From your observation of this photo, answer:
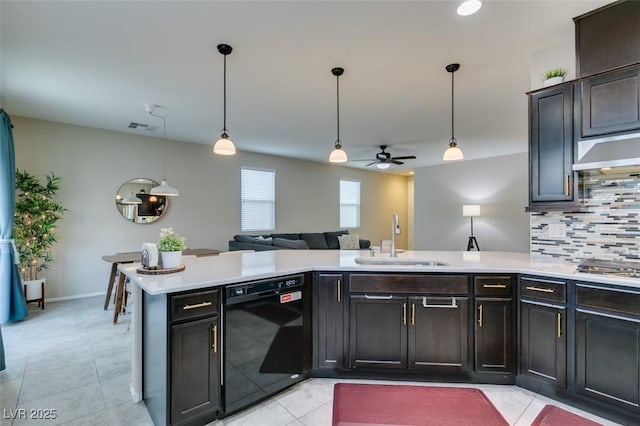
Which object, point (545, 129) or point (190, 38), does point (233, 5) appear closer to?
→ point (190, 38)

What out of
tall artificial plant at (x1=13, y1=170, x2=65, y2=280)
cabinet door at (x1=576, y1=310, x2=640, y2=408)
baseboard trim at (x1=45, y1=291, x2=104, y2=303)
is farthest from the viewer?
baseboard trim at (x1=45, y1=291, x2=104, y2=303)

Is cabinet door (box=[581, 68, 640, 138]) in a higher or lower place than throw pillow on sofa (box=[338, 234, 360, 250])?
higher

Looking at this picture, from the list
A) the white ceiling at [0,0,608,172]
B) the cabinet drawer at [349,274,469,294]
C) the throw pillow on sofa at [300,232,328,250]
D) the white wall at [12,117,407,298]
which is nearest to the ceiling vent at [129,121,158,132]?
the white ceiling at [0,0,608,172]

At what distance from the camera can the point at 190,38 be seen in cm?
245

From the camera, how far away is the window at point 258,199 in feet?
21.7

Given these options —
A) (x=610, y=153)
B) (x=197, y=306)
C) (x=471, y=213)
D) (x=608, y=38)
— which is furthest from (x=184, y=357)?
(x=471, y=213)

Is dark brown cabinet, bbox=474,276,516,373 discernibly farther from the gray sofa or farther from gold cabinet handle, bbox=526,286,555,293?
the gray sofa

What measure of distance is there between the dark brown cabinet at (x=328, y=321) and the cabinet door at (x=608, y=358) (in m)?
1.62

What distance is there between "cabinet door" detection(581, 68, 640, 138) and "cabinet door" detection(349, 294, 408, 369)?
189cm

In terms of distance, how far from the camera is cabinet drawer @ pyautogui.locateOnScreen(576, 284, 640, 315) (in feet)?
6.03

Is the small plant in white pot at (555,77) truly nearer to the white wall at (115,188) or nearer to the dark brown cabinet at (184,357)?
the dark brown cabinet at (184,357)

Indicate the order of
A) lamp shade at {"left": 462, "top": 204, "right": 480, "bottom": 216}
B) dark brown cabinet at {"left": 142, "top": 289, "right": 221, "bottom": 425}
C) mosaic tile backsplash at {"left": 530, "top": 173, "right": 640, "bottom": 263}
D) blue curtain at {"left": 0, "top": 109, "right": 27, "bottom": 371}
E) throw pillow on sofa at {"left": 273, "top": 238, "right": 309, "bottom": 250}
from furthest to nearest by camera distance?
1. lamp shade at {"left": 462, "top": 204, "right": 480, "bottom": 216}
2. throw pillow on sofa at {"left": 273, "top": 238, "right": 309, "bottom": 250}
3. blue curtain at {"left": 0, "top": 109, "right": 27, "bottom": 371}
4. mosaic tile backsplash at {"left": 530, "top": 173, "right": 640, "bottom": 263}
5. dark brown cabinet at {"left": 142, "top": 289, "right": 221, "bottom": 425}

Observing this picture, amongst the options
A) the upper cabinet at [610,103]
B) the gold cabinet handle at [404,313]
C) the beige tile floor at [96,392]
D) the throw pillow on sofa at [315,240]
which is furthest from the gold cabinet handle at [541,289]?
the throw pillow on sofa at [315,240]

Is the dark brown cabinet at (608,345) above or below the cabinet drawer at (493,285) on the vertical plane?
below
